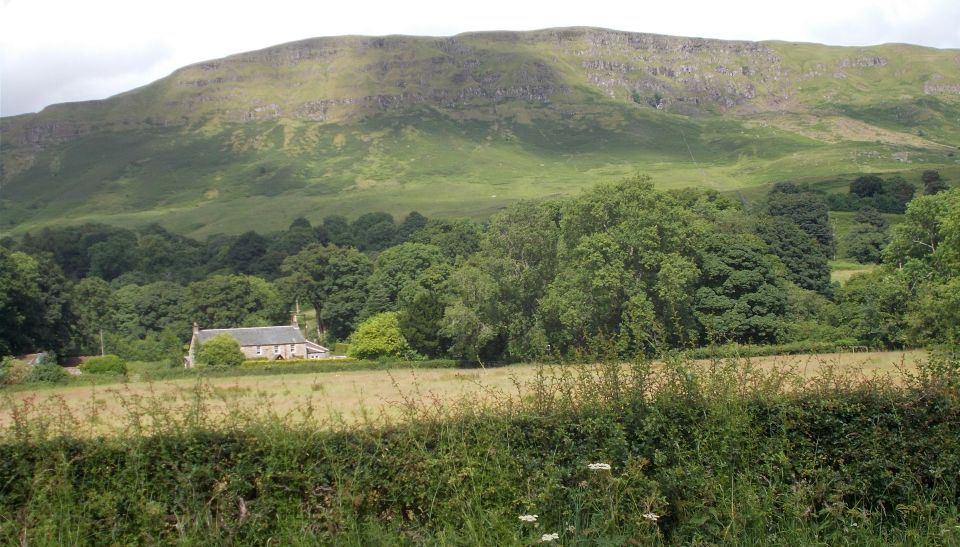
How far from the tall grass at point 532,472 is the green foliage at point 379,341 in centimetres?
5738

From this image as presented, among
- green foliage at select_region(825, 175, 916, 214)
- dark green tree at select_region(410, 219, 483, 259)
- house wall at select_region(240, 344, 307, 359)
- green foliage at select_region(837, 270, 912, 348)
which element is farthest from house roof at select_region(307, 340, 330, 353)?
green foliage at select_region(825, 175, 916, 214)

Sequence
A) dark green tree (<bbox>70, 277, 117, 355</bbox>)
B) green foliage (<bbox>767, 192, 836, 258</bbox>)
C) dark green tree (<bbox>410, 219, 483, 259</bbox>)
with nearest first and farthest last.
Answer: dark green tree (<bbox>70, 277, 117, 355</bbox>), dark green tree (<bbox>410, 219, 483, 259</bbox>), green foliage (<bbox>767, 192, 836, 258</bbox>)

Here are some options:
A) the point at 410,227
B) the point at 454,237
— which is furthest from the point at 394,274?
the point at 410,227

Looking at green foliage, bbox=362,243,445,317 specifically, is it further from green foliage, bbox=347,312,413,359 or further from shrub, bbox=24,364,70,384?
shrub, bbox=24,364,70,384

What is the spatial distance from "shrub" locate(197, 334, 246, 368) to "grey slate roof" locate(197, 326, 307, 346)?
11314 millimetres

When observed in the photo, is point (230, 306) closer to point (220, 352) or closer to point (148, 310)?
point (148, 310)

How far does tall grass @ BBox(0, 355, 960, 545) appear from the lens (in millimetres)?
9789

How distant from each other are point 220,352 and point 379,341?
50.8ft

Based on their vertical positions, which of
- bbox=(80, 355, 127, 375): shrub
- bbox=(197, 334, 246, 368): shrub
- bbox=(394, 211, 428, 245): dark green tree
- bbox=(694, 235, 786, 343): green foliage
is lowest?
bbox=(197, 334, 246, 368): shrub

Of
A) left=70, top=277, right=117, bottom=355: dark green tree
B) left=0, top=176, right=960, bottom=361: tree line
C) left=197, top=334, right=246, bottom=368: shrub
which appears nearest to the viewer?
left=0, top=176, right=960, bottom=361: tree line

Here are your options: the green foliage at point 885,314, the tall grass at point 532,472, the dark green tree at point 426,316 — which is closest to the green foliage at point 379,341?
the dark green tree at point 426,316

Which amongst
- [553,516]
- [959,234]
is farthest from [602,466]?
[959,234]

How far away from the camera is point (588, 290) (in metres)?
49.7

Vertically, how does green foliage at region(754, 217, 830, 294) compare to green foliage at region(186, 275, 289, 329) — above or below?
above
